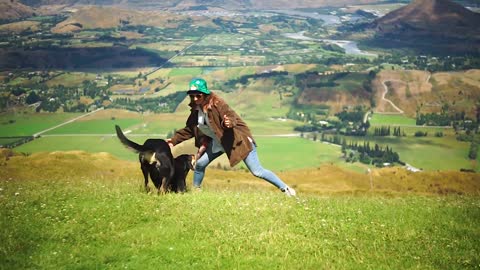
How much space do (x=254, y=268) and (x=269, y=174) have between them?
14.2 ft

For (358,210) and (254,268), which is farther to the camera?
(358,210)

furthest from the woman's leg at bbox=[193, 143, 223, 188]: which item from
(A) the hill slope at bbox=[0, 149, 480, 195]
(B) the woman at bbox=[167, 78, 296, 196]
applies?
(A) the hill slope at bbox=[0, 149, 480, 195]

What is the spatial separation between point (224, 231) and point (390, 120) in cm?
9887

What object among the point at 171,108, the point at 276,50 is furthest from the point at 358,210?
the point at 276,50

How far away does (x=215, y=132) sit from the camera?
10.4 m

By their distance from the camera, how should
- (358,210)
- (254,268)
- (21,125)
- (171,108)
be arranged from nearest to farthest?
(254,268) < (358,210) < (21,125) < (171,108)

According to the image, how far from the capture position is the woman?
10.1 metres

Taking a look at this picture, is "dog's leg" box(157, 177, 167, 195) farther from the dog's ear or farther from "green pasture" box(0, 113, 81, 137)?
"green pasture" box(0, 113, 81, 137)

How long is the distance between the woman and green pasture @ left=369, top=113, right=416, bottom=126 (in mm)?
91738

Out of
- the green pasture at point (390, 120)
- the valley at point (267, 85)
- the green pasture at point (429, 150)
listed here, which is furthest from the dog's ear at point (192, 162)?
the green pasture at point (390, 120)

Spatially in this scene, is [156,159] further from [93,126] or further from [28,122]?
[28,122]

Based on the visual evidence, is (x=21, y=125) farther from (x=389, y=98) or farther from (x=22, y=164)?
(x=389, y=98)

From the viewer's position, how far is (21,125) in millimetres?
94562

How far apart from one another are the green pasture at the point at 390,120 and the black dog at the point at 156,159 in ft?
304
